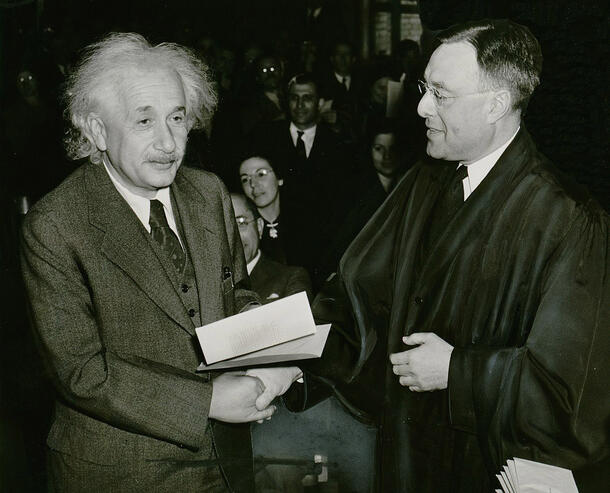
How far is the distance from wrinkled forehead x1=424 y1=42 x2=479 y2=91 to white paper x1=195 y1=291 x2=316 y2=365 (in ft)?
2.64

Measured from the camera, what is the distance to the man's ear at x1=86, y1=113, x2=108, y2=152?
203 centimetres

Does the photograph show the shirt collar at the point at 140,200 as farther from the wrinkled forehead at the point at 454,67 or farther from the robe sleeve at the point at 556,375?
the robe sleeve at the point at 556,375

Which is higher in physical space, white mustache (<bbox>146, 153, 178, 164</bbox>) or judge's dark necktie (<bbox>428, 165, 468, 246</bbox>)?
white mustache (<bbox>146, 153, 178, 164</bbox>)

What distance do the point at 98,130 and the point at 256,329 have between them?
80 cm

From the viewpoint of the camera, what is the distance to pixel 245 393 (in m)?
2.10

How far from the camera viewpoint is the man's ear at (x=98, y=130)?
203 centimetres

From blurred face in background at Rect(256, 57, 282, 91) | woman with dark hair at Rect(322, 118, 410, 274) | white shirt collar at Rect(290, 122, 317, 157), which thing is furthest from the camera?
white shirt collar at Rect(290, 122, 317, 157)

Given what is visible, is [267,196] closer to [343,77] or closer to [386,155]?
[386,155]

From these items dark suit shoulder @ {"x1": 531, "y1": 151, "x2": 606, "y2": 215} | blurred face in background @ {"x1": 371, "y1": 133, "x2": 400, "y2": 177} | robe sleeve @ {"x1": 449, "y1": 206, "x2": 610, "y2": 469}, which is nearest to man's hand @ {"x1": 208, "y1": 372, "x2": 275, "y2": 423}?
robe sleeve @ {"x1": 449, "y1": 206, "x2": 610, "y2": 469}

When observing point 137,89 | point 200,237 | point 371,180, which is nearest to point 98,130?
point 137,89

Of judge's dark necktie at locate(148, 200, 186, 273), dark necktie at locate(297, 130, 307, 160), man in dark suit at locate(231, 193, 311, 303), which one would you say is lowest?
man in dark suit at locate(231, 193, 311, 303)

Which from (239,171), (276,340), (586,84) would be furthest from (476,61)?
(239,171)

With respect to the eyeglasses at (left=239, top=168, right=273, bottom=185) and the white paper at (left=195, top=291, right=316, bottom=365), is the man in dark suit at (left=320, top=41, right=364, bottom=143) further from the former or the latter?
the white paper at (left=195, top=291, right=316, bottom=365)

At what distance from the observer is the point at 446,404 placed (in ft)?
7.26
